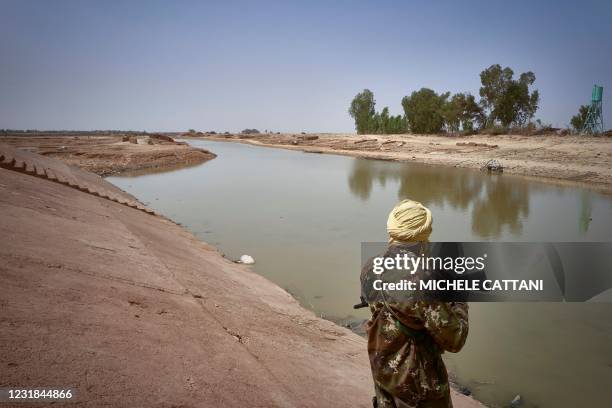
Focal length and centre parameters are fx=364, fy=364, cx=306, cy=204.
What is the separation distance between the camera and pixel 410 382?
182 centimetres

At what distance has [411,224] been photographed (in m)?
1.81

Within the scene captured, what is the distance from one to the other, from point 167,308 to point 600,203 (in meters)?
17.2

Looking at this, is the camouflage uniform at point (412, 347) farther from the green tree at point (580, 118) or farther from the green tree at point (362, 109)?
the green tree at point (362, 109)

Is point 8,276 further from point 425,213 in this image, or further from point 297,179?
point 297,179

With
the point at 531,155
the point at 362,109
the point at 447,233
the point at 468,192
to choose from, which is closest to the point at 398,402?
the point at 447,233

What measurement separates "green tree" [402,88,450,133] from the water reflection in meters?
28.2

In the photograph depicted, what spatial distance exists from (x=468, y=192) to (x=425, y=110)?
1546 inches

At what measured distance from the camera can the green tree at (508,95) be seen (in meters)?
41.3

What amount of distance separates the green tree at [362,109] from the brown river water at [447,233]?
55.4 meters

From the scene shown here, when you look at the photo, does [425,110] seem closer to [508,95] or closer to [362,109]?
[508,95]

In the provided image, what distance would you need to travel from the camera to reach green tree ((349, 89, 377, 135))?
78.1m

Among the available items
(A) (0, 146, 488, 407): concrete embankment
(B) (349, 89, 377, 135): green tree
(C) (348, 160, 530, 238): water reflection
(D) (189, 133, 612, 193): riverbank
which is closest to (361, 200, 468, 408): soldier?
(A) (0, 146, 488, 407): concrete embankment

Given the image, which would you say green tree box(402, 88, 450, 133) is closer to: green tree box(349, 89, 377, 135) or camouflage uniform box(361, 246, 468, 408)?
green tree box(349, 89, 377, 135)

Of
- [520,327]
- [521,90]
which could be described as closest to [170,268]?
[520,327]
